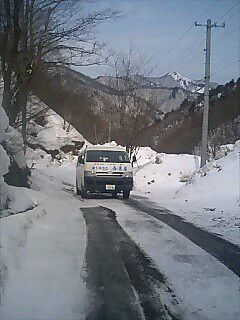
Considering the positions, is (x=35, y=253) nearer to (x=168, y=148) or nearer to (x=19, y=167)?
(x=19, y=167)

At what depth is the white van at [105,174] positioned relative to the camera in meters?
16.3

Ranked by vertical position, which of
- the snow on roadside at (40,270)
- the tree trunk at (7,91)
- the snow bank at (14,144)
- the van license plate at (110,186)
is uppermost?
the tree trunk at (7,91)

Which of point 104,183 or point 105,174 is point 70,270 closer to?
point 104,183

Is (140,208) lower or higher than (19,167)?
lower

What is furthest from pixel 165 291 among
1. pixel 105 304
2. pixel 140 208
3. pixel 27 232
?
pixel 140 208

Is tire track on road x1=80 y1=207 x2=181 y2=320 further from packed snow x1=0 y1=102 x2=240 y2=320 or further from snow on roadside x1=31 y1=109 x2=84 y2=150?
snow on roadside x1=31 y1=109 x2=84 y2=150

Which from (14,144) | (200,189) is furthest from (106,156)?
(14,144)

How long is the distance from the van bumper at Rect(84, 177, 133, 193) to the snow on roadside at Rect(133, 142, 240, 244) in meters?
1.37

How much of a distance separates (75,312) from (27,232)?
3.22m

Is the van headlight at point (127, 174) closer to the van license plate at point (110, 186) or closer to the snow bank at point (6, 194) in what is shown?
the van license plate at point (110, 186)

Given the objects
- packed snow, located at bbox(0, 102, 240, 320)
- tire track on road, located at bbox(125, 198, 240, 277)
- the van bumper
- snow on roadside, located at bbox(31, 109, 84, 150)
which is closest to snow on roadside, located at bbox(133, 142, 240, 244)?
packed snow, located at bbox(0, 102, 240, 320)

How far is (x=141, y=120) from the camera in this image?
85.1 ft

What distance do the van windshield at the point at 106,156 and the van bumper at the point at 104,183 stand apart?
858 millimetres

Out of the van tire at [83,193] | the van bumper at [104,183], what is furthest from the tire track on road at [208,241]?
the van tire at [83,193]
